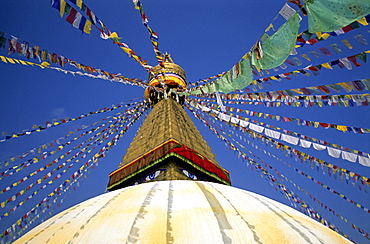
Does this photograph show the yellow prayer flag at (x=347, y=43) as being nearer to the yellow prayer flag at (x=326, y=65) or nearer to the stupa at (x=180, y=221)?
the yellow prayer flag at (x=326, y=65)

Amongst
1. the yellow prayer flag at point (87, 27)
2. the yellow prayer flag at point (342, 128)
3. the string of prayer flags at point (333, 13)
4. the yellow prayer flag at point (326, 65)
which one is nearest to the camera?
the string of prayer flags at point (333, 13)

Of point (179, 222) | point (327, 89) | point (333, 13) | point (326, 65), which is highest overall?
point (333, 13)

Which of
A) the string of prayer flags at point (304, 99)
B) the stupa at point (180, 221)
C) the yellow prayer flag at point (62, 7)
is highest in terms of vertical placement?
the yellow prayer flag at point (62, 7)

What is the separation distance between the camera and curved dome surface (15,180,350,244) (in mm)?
1609

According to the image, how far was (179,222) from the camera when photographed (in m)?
1.72

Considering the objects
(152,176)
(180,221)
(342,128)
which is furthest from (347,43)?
(152,176)

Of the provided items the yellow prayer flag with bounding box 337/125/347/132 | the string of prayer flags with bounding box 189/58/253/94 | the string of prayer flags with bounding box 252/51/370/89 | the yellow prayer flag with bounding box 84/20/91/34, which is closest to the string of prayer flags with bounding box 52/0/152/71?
the yellow prayer flag with bounding box 84/20/91/34

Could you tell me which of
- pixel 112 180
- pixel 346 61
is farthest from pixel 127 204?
pixel 112 180

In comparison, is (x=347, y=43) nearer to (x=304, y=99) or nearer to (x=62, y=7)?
(x=304, y=99)

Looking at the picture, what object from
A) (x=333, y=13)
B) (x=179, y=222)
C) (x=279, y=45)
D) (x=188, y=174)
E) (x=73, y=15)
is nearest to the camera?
(x=179, y=222)

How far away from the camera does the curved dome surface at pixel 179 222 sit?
1609mm

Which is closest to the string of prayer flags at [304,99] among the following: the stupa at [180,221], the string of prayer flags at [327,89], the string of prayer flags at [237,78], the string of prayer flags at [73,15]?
the string of prayer flags at [327,89]

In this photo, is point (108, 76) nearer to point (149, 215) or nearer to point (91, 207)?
point (91, 207)

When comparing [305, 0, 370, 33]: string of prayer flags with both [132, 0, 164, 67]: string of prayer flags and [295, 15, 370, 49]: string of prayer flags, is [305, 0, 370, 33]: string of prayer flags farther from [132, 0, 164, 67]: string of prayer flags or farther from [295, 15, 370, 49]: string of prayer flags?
[132, 0, 164, 67]: string of prayer flags
